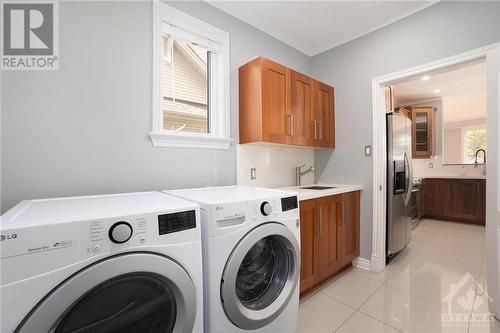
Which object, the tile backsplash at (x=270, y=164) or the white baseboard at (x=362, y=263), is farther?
the white baseboard at (x=362, y=263)

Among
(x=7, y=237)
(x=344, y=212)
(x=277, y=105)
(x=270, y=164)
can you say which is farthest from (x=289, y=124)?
(x=7, y=237)

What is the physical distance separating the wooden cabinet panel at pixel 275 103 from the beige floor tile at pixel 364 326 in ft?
4.81

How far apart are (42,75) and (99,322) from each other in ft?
4.45

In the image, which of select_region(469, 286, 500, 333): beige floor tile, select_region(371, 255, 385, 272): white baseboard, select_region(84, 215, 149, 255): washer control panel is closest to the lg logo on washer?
select_region(84, 215, 149, 255): washer control panel

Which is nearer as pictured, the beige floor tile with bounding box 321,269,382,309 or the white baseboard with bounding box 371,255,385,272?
the beige floor tile with bounding box 321,269,382,309

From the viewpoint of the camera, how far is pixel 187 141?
1.81 m

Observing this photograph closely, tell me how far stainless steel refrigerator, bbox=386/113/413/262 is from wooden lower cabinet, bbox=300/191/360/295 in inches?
14.4

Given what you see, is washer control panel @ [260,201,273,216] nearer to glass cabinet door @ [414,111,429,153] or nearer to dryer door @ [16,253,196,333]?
dryer door @ [16,253,196,333]

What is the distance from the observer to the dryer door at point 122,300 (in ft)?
2.18

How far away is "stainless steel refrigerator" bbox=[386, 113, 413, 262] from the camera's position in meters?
2.45

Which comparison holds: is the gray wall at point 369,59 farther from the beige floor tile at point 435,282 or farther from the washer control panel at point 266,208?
the washer control panel at point 266,208

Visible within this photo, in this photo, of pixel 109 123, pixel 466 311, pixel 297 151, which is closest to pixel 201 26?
pixel 109 123

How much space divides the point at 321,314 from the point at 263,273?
2.32ft

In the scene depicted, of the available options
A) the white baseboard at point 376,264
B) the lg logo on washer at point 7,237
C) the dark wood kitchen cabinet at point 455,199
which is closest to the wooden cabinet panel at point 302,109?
the white baseboard at point 376,264
